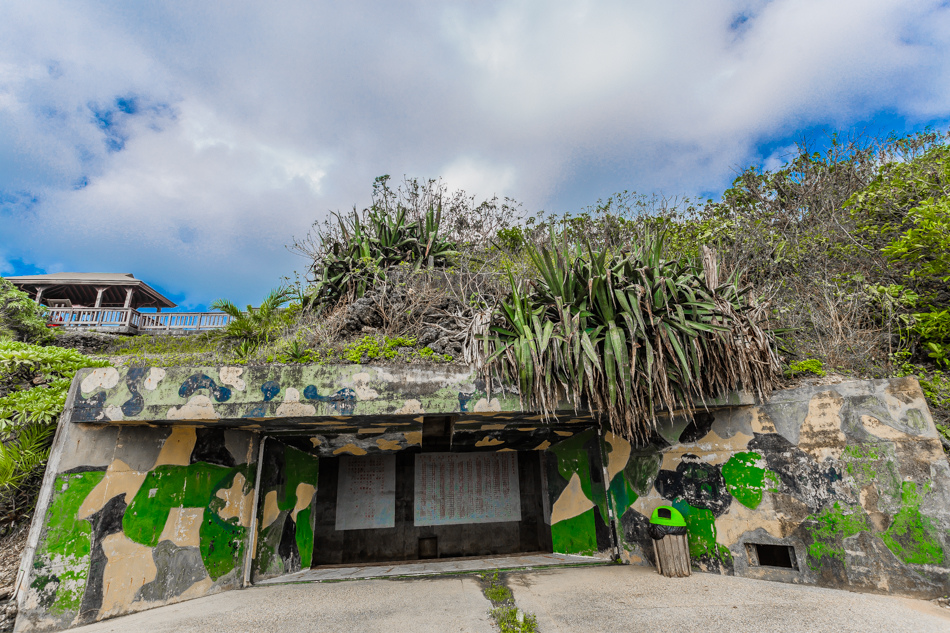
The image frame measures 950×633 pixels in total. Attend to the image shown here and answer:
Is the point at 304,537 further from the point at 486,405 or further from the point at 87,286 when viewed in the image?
the point at 87,286

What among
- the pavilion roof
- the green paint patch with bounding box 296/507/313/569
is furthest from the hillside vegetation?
the pavilion roof

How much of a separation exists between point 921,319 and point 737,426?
2467mm

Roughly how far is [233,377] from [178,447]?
3.71ft

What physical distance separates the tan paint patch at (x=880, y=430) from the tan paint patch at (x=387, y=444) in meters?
5.13

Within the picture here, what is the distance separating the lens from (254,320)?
6.29 meters

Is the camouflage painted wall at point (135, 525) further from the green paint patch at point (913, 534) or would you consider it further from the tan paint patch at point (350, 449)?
the green paint patch at point (913, 534)

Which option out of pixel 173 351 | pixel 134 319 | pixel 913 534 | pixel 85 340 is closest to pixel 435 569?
pixel 913 534

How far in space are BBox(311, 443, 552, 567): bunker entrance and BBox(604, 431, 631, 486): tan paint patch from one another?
2.25 metres

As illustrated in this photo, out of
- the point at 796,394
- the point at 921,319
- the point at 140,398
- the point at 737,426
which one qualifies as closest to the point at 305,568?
the point at 140,398

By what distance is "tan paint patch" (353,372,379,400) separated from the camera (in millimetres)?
3771

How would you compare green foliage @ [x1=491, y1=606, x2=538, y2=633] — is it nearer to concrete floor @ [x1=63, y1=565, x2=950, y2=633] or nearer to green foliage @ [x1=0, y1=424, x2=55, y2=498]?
concrete floor @ [x1=63, y1=565, x2=950, y2=633]

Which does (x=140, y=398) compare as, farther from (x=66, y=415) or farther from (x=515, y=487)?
(x=515, y=487)

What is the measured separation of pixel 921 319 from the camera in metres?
4.41

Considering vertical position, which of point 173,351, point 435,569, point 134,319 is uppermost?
point 134,319
